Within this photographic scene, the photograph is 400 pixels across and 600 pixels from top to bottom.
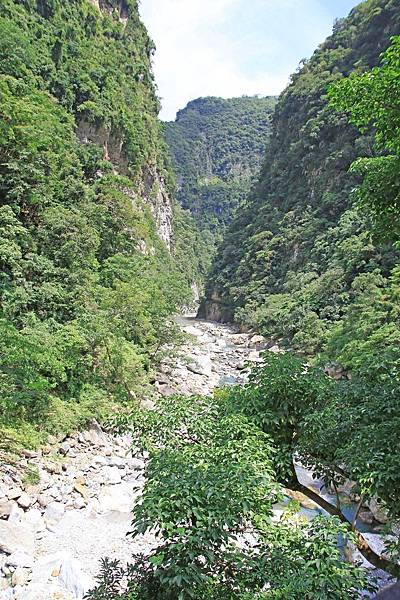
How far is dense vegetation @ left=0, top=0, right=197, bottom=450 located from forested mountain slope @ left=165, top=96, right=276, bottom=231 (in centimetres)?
7099

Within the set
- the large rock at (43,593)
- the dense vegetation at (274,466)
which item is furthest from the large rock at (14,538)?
the dense vegetation at (274,466)

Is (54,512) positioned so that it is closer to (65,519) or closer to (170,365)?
(65,519)

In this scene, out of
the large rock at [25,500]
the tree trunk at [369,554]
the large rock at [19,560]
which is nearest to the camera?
the tree trunk at [369,554]

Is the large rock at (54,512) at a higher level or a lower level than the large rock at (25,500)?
lower

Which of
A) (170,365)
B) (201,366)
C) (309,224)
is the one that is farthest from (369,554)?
(309,224)

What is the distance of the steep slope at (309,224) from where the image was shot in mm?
24078

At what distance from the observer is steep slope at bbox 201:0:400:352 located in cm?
2408

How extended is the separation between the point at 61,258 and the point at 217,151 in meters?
110

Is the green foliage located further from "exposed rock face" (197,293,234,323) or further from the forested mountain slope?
the forested mountain slope

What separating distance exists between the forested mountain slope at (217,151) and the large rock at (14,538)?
297 feet

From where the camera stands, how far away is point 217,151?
116188 millimetres

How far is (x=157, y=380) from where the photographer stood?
16.8 m

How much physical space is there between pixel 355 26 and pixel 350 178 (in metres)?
20.6

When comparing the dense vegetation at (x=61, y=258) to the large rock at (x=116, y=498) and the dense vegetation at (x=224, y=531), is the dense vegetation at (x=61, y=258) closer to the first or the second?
the large rock at (x=116, y=498)
